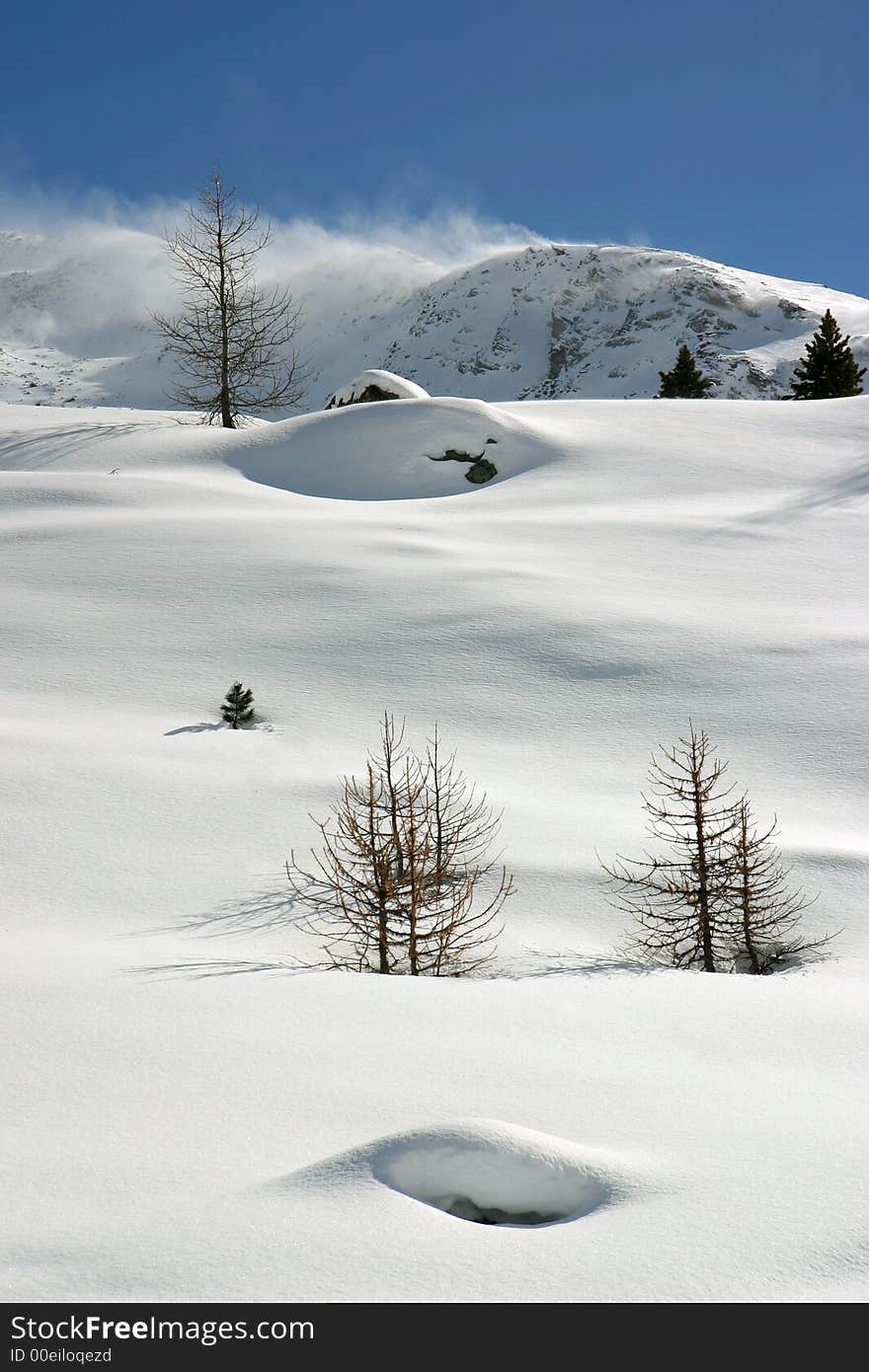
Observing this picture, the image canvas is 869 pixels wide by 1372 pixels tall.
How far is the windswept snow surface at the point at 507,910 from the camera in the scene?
2.79m

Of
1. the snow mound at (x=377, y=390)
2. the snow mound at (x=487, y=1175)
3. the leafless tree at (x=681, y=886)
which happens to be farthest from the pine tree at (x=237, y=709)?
the snow mound at (x=377, y=390)

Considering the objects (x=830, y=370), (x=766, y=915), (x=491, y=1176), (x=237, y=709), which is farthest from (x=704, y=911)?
(x=830, y=370)

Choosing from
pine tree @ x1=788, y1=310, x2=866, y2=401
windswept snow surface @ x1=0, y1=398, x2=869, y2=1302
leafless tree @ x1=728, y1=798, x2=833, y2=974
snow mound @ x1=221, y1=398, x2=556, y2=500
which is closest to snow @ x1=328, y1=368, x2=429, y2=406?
snow mound @ x1=221, y1=398, x2=556, y2=500

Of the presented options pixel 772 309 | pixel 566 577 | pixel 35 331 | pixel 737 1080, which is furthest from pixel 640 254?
pixel 737 1080

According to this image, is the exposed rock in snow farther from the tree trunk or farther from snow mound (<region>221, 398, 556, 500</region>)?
the tree trunk

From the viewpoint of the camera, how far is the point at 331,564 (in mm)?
12234

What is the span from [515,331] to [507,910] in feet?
423

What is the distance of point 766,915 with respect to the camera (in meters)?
6.82

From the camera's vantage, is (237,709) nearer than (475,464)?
Yes

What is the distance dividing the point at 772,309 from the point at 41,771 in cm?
11175

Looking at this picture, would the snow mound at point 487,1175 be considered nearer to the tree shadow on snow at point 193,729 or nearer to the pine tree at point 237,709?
the tree shadow on snow at point 193,729

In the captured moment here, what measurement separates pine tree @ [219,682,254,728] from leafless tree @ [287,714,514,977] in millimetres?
1683

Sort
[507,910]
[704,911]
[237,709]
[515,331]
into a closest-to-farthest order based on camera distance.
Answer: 1. [704,911]
2. [507,910]
3. [237,709]
4. [515,331]

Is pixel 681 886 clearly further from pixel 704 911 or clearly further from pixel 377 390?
pixel 377 390
